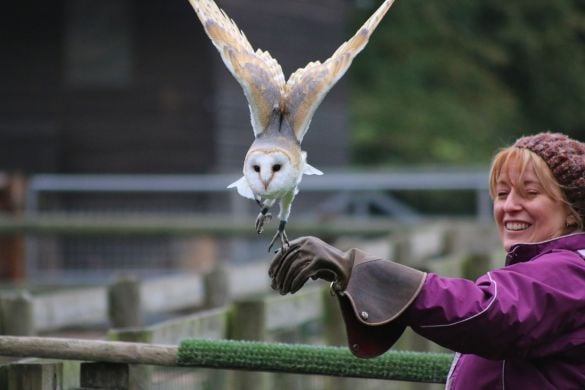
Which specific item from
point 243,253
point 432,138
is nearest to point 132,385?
point 243,253

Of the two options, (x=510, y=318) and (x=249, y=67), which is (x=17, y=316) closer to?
(x=249, y=67)

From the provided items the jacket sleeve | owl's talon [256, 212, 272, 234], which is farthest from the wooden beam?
the jacket sleeve

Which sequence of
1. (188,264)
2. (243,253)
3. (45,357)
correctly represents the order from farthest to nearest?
(188,264) < (243,253) < (45,357)

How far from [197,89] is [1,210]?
4.60m

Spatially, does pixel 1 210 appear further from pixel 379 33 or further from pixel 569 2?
pixel 569 2

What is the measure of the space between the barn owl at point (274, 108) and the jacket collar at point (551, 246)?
496 millimetres

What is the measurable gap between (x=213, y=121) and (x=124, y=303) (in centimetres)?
1255

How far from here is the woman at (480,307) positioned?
2.34m

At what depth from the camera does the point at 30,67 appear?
17672mm

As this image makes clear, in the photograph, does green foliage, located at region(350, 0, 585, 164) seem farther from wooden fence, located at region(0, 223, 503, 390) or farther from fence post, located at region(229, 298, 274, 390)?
fence post, located at region(229, 298, 274, 390)

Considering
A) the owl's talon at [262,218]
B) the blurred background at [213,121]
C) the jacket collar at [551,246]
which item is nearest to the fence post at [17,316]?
the owl's talon at [262,218]

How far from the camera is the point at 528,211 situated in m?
2.67

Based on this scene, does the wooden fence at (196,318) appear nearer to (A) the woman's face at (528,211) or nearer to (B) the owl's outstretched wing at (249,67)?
(B) the owl's outstretched wing at (249,67)

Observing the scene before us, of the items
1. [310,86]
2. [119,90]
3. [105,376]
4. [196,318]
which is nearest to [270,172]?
[310,86]
